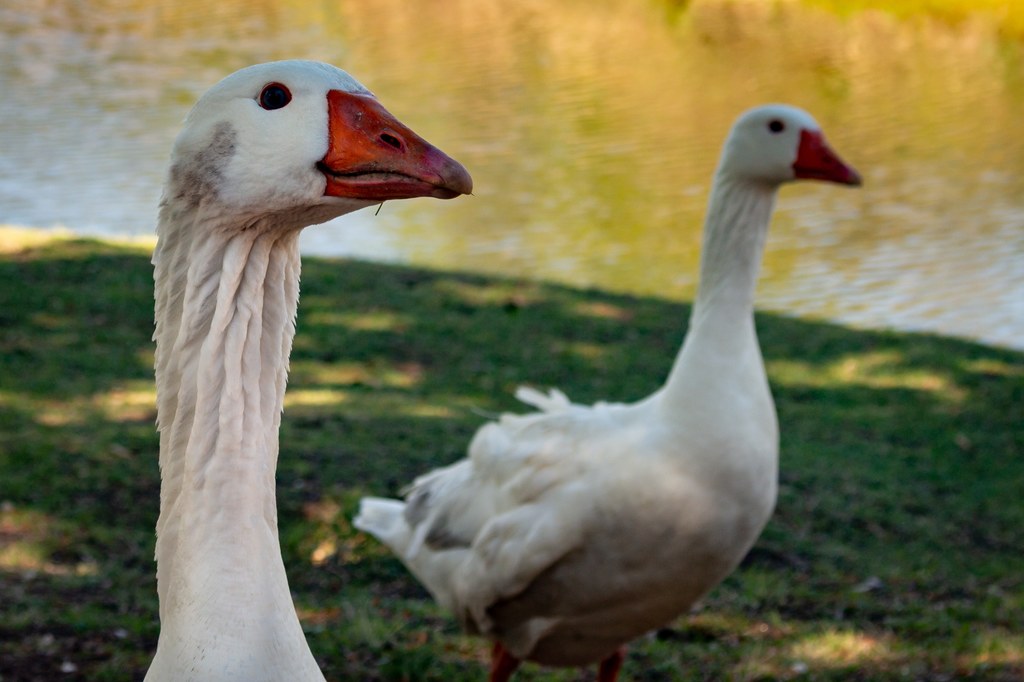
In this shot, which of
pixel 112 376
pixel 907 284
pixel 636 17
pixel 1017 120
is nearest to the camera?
pixel 112 376

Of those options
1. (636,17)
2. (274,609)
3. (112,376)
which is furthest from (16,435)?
(636,17)

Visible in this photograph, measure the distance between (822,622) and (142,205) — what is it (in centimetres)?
1061

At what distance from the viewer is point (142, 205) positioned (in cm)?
1349

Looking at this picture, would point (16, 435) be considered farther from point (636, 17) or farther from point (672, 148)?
point (636, 17)

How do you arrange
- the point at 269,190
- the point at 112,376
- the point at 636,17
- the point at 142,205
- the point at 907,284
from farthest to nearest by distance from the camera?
the point at 636,17 → the point at 142,205 → the point at 907,284 → the point at 112,376 → the point at 269,190

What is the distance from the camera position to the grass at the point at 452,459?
4535 millimetres

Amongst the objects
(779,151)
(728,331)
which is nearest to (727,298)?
(728,331)

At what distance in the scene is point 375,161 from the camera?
2021 millimetres

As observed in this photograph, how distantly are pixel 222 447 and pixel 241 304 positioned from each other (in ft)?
0.84

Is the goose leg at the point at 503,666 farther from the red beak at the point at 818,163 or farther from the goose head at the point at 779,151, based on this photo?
the red beak at the point at 818,163

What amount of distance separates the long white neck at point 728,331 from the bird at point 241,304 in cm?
201

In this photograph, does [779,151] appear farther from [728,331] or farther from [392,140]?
[392,140]

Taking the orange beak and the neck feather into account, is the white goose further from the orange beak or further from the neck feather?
the orange beak

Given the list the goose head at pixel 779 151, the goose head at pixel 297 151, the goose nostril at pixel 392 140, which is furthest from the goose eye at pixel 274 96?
the goose head at pixel 779 151
